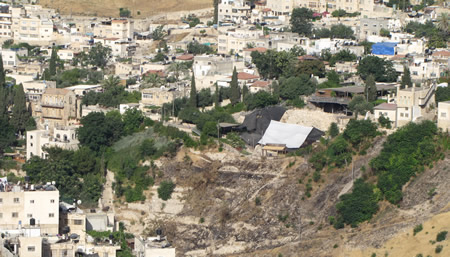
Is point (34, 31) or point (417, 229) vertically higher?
point (34, 31)

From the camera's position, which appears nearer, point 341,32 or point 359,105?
point 359,105

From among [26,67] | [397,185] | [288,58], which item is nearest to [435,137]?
[397,185]

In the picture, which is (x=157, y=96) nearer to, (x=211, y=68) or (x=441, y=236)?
(x=211, y=68)

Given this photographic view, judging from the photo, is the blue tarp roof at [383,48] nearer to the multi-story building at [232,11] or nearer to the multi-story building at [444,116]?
the multi-story building at [232,11]

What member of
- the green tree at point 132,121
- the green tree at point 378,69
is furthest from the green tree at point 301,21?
the green tree at point 132,121

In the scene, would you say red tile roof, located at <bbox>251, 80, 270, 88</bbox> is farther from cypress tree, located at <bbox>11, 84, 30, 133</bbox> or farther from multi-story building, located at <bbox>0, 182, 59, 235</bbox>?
multi-story building, located at <bbox>0, 182, 59, 235</bbox>

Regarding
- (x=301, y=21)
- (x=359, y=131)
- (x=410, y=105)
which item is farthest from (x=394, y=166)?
(x=301, y=21)

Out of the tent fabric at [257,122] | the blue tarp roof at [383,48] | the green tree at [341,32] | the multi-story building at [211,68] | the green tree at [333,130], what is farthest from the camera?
the green tree at [341,32]
